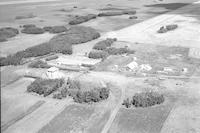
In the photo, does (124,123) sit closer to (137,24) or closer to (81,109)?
(81,109)

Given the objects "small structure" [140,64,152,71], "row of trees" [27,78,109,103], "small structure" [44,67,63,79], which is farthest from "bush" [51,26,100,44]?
"row of trees" [27,78,109,103]

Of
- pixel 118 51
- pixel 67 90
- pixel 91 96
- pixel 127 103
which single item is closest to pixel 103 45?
pixel 118 51

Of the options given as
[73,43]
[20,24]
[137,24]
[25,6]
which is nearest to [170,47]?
[73,43]

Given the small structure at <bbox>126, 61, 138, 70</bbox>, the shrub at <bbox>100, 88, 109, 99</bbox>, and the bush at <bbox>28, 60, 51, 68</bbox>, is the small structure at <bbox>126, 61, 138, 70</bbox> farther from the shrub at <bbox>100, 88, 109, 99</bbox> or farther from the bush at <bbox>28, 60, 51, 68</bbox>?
the bush at <bbox>28, 60, 51, 68</bbox>

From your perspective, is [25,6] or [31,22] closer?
[31,22]

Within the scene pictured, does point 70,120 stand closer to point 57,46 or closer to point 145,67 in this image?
point 145,67

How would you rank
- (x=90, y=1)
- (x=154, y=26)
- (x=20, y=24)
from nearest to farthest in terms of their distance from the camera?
1. (x=154, y=26)
2. (x=20, y=24)
3. (x=90, y=1)
